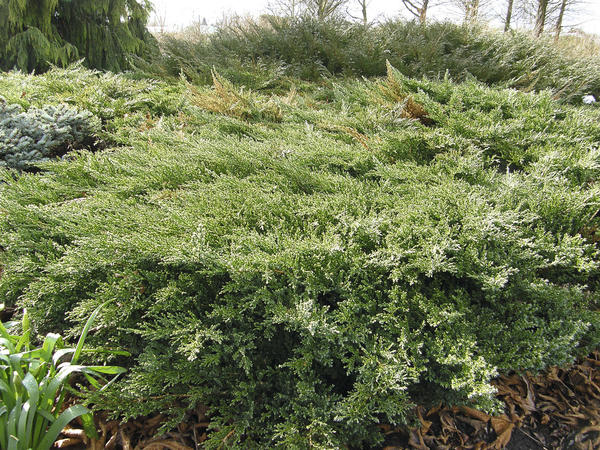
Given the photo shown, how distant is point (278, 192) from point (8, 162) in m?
2.47

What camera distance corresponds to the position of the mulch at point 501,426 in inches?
57.4

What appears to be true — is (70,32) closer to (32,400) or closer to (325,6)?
(32,400)

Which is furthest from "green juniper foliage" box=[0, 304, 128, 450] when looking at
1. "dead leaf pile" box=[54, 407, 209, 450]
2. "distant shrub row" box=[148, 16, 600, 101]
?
"distant shrub row" box=[148, 16, 600, 101]

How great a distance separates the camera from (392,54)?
185 inches

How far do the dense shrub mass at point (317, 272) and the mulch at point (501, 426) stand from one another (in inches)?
4.9

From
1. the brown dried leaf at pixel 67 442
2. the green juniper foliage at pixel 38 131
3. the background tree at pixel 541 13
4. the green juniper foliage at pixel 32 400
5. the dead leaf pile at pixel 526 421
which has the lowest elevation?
the dead leaf pile at pixel 526 421

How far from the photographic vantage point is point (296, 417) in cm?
139

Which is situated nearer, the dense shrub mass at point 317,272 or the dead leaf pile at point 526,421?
the dense shrub mass at point 317,272

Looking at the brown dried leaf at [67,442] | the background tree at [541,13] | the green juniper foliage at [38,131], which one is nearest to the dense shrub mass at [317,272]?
the brown dried leaf at [67,442]

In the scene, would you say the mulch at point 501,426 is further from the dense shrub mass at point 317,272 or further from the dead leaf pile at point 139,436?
the dense shrub mass at point 317,272

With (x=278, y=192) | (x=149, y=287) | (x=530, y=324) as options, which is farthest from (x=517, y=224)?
(x=149, y=287)

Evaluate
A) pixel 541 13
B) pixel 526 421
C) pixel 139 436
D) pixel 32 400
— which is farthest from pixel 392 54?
pixel 541 13

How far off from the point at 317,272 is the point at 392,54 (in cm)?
411

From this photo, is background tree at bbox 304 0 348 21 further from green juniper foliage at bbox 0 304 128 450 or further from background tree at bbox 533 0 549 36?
green juniper foliage at bbox 0 304 128 450
